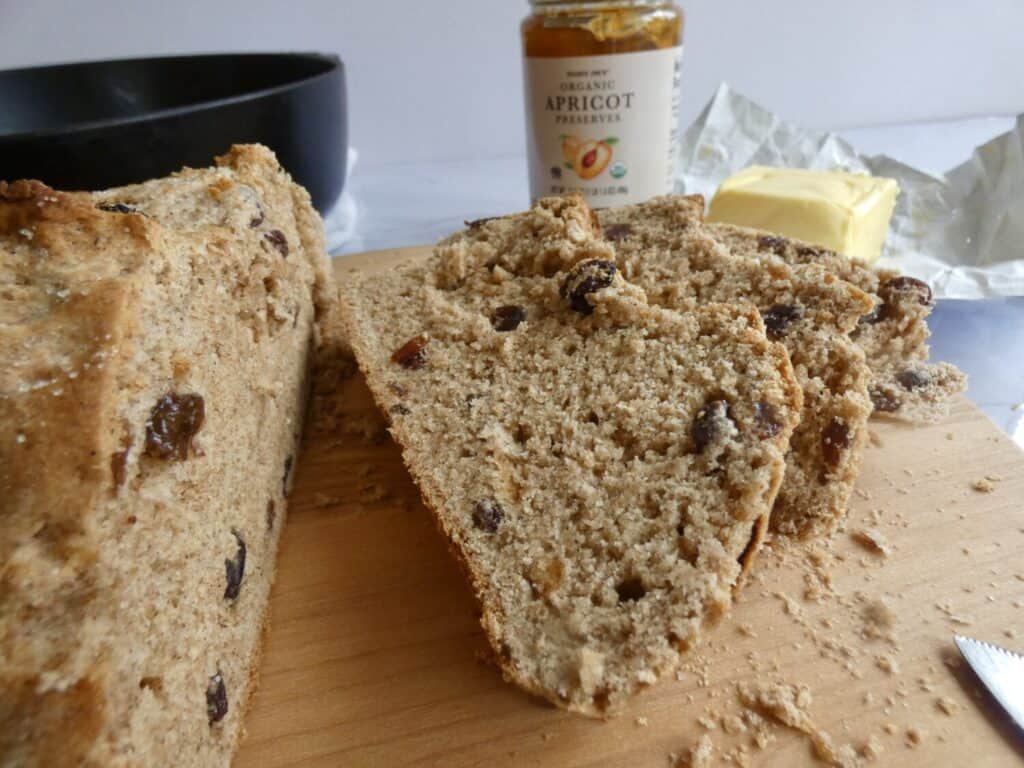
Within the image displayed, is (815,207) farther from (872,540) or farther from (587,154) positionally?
(872,540)

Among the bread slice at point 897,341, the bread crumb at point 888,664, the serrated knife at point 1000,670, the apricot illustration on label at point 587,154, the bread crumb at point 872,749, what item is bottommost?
the bread crumb at point 872,749

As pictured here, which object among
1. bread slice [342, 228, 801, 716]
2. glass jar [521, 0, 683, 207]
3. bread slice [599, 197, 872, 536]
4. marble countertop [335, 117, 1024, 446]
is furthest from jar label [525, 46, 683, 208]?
marble countertop [335, 117, 1024, 446]

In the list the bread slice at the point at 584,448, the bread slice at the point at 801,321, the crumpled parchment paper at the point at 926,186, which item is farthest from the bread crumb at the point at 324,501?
the crumpled parchment paper at the point at 926,186

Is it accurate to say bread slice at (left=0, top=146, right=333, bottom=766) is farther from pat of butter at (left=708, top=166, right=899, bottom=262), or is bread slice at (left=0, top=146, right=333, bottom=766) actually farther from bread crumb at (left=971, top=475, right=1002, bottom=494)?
pat of butter at (left=708, top=166, right=899, bottom=262)

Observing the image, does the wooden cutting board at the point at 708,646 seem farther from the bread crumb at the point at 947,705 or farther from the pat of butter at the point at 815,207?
the pat of butter at the point at 815,207

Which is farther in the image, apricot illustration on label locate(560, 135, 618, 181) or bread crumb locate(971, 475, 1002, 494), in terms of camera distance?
apricot illustration on label locate(560, 135, 618, 181)

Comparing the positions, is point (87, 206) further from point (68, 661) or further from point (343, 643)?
point (343, 643)
